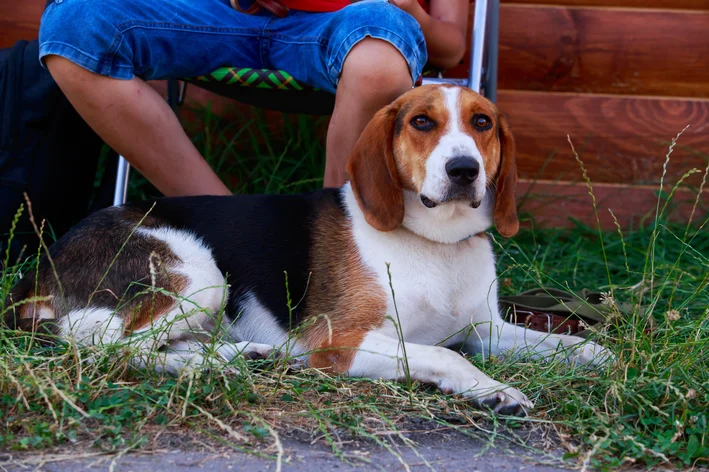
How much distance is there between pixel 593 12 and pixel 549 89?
0.45m

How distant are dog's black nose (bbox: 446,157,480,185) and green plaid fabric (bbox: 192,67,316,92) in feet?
3.04

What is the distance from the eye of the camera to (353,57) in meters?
2.90

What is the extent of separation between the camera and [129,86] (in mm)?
2984

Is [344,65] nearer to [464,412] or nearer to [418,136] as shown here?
[418,136]

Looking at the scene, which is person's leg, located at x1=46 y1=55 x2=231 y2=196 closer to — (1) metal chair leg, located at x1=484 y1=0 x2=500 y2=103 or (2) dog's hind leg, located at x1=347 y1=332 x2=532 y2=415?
(2) dog's hind leg, located at x1=347 y1=332 x2=532 y2=415

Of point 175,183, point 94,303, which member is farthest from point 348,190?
point 94,303

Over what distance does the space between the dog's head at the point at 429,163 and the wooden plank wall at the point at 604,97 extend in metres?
1.72

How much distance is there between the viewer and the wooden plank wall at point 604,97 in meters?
4.43

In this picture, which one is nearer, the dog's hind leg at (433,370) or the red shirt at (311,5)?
the dog's hind leg at (433,370)

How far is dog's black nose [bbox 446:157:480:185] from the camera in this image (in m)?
2.48

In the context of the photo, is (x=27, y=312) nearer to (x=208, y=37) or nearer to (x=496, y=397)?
(x=208, y=37)

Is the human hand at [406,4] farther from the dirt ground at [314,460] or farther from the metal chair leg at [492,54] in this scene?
the dirt ground at [314,460]

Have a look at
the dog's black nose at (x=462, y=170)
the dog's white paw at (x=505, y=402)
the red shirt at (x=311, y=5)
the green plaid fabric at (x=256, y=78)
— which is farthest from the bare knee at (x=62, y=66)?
the dog's white paw at (x=505, y=402)

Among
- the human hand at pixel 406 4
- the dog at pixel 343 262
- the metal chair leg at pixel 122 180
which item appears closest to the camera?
the dog at pixel 343 262
